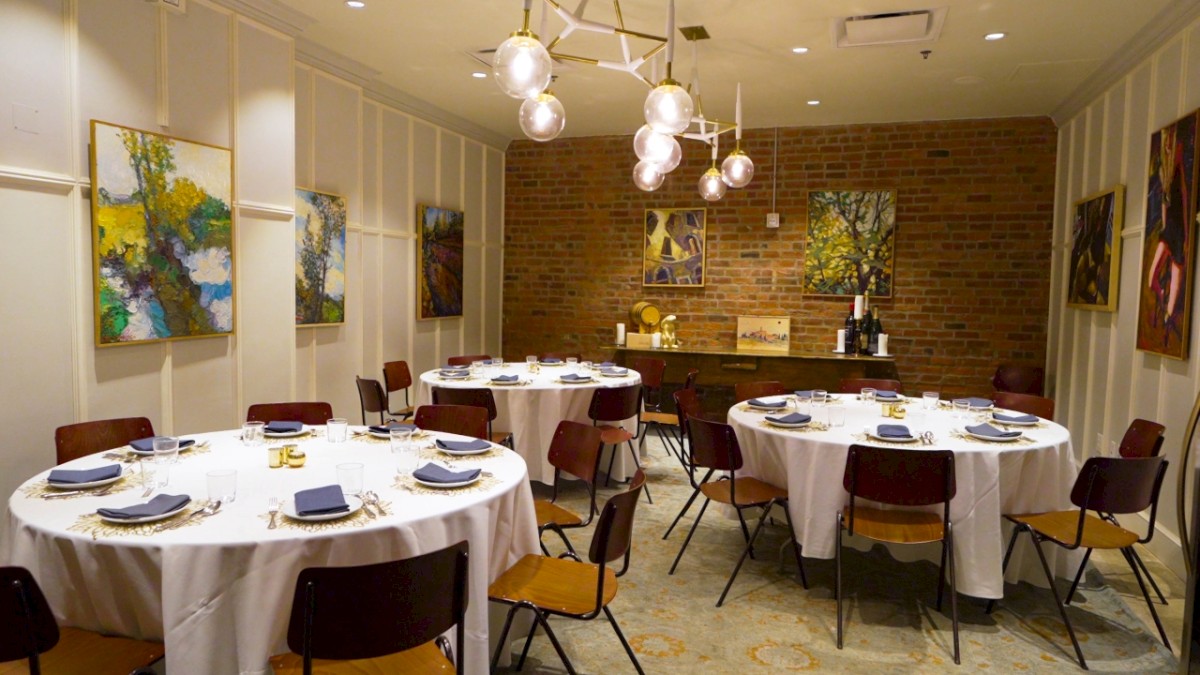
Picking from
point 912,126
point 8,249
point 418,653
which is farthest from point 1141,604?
point 8,249

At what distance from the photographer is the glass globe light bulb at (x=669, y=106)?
310 cm

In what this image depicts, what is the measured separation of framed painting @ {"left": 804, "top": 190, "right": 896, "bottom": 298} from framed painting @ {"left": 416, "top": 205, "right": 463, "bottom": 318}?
351 centimetres

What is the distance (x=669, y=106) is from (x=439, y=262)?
4.31 metres

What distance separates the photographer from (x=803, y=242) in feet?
23.9

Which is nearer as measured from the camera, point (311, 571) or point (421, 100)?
point (311, 571)

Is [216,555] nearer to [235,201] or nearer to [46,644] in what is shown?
[46,644]

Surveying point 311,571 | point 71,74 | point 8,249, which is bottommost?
point 311,571

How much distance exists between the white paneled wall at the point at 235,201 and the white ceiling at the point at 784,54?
0.52 meters

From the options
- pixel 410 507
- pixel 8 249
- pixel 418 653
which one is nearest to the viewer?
pixel 418 653

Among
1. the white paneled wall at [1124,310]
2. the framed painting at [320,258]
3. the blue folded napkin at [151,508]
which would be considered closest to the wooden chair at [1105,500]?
the white paneled wall at [1124,310]

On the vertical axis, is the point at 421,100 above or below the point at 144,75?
above

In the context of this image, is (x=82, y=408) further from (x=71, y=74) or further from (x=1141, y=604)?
(x=1141, y=604)

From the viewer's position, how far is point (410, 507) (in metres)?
2.21

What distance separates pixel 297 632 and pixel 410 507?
20.7 inches
